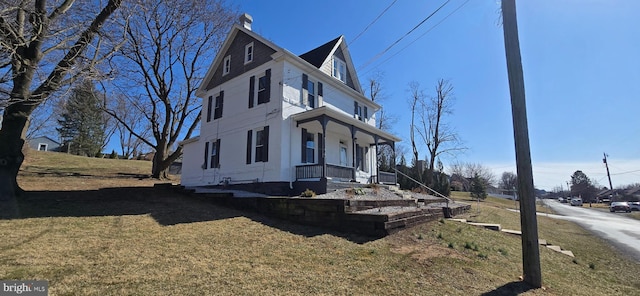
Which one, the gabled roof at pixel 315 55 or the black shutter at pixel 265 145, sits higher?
the gabled roof at pixel 315 55

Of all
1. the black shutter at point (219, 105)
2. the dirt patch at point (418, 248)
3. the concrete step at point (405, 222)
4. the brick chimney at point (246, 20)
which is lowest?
the dirt patch at point (418, 248)

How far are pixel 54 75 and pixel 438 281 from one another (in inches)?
445

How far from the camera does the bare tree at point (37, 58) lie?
7295 mm

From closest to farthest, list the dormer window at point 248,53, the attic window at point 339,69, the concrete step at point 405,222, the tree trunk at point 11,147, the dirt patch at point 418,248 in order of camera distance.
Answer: the dirt patch at point 418,248 → the concrete step at point 405,222 → the tree trunk at point 11,147 → the dormer window at point 248,53 → the attic window at point 339,69

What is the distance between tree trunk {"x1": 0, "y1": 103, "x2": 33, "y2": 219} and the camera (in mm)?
8906

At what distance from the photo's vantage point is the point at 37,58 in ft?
27.5

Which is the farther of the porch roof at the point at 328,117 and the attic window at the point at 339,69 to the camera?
the attic window at the point at 339,69

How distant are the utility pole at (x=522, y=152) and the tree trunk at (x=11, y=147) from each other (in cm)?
1299

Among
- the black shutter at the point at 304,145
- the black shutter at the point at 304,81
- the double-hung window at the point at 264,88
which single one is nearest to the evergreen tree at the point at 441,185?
the black shutter at the point at 304,145

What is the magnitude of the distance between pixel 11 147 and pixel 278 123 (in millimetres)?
8697

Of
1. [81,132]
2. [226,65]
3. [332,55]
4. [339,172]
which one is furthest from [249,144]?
[81,132]

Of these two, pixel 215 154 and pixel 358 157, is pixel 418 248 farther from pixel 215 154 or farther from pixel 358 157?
pixel 215 154

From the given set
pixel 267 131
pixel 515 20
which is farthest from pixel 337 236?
pixel 267 131

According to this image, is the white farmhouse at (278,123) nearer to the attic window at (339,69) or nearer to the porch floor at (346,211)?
the attic window at (339,69)
